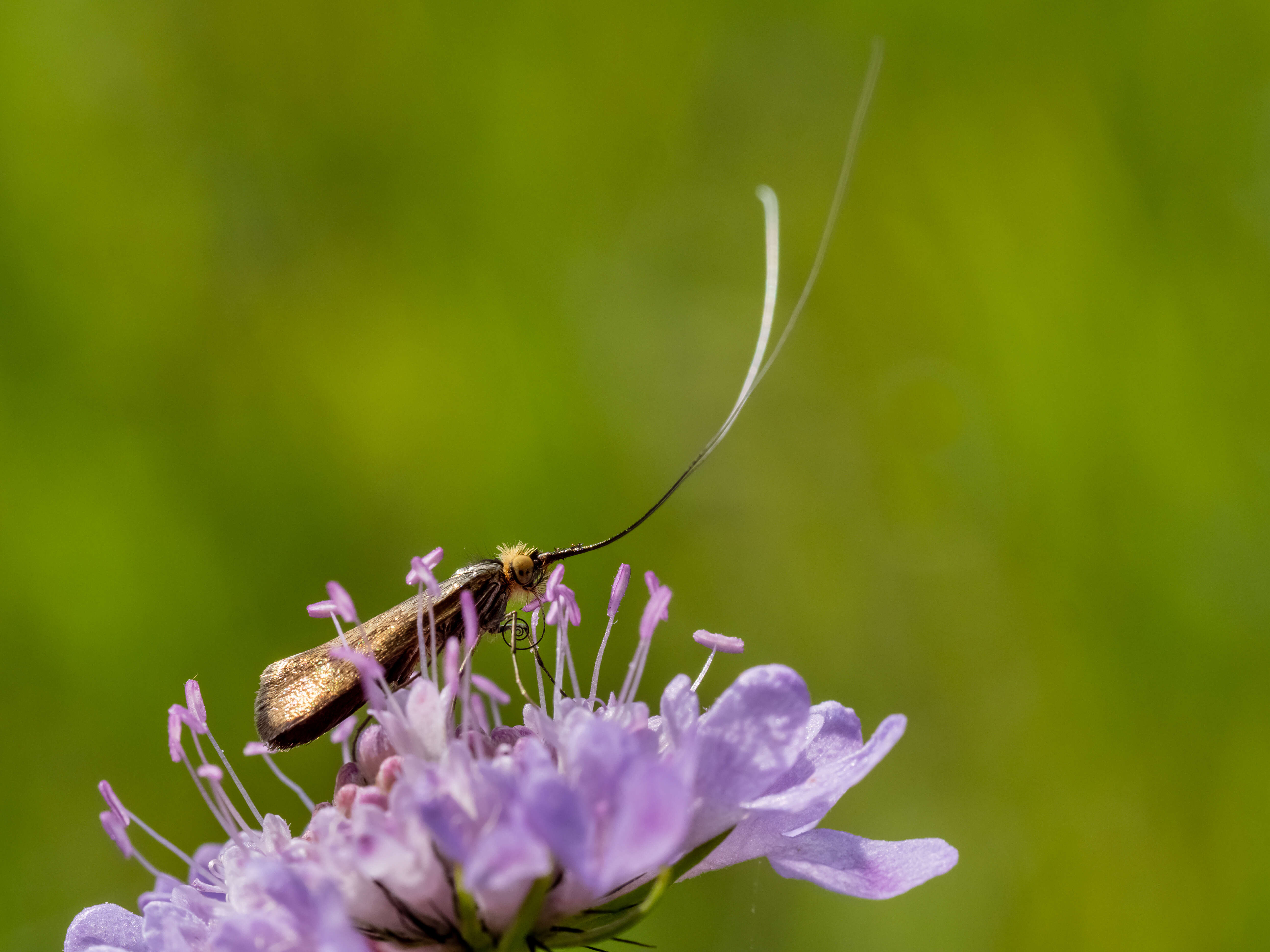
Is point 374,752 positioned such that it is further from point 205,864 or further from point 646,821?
point 646,821

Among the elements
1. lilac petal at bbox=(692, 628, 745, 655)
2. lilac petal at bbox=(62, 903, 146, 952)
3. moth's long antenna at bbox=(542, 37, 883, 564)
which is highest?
moth's long antenna at bbox=(542, 37, 883, 564)

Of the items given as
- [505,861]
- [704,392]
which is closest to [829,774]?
[505,861]

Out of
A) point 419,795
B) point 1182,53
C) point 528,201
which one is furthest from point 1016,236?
point 419,795

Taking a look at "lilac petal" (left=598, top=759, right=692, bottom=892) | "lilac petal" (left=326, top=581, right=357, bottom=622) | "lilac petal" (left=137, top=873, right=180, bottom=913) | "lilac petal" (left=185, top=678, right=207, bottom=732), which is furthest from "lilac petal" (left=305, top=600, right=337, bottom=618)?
"lilac petal" (left=598, top=759, right=692, bottom=892)

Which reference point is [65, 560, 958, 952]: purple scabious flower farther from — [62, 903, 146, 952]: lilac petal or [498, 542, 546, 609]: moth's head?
[498, 542, 546, 609]: moth's head

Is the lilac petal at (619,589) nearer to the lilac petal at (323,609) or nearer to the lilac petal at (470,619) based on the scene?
the lilac petal at (470,619)

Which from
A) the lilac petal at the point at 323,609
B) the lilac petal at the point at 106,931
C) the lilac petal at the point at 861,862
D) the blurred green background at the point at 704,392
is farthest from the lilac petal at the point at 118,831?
the blurred green background at the point at 704,392
